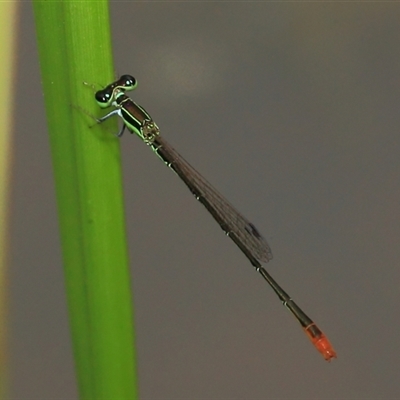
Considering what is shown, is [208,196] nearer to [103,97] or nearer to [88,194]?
[103,97]

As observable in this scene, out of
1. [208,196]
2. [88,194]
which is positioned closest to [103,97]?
[88,194]

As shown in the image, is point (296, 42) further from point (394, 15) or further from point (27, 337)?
point (27, 337)

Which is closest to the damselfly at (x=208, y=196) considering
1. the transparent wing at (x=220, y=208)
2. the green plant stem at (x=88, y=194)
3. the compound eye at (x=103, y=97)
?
the transparent wing at (x=220, y=208)

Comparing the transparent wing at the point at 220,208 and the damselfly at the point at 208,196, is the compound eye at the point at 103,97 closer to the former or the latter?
the damselfly at the point at 208,196

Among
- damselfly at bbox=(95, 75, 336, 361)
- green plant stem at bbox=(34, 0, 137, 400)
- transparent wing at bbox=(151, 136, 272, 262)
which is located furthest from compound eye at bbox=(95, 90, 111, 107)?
transparent wing at bbox=(151, 136, 272, 262)

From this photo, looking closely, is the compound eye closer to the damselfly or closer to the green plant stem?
the green plant stem

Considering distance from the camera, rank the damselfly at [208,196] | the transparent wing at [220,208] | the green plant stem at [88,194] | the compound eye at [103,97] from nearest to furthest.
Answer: the green plant stem at [88,194], the compound eye at [103,97], the damselfly at [208,196], the transparent wing at [220,208]
